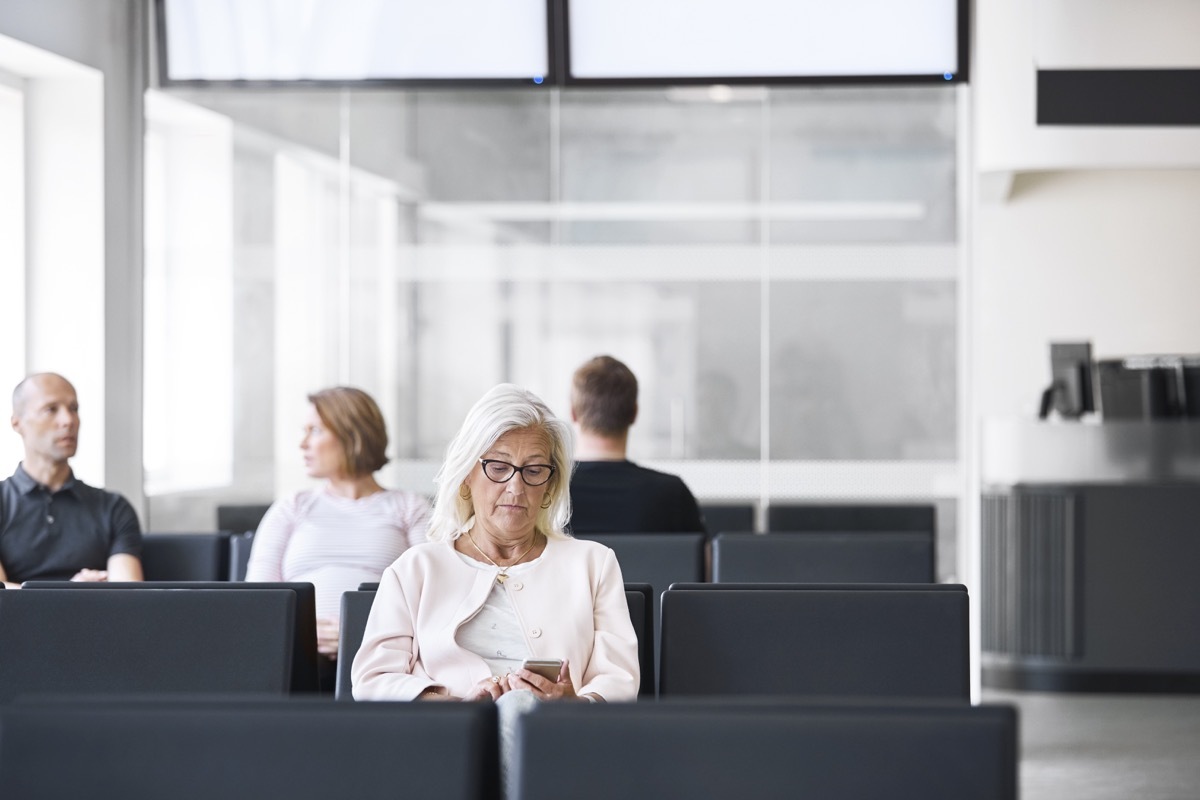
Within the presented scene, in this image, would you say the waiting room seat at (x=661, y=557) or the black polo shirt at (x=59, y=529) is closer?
the waiting room seat at (x=661, y=557)

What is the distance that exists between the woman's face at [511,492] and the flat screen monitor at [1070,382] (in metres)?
4.94

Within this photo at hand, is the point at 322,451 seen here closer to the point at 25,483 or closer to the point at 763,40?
the point at 25,483

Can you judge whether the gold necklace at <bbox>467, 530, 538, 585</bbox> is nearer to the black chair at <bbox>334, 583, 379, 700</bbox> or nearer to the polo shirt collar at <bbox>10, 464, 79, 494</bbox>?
the black chair at <bbox>334, 583, 379, 700</bbox>

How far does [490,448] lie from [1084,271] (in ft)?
19.1

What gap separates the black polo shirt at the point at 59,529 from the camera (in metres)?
4.16

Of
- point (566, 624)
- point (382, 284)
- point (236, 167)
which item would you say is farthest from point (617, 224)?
point (566, 624)

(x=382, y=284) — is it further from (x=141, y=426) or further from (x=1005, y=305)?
(x=1005, y=305)

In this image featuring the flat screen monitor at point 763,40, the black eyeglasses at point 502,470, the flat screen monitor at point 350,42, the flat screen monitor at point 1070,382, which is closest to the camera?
the black eyeglasses at point 502,470

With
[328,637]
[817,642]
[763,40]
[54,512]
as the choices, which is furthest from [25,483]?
[763,40]

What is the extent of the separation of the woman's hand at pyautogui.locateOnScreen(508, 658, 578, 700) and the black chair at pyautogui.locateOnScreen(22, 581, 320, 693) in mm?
450

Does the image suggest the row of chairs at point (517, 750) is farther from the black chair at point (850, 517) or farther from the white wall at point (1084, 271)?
the white wall at point (1084, 271)

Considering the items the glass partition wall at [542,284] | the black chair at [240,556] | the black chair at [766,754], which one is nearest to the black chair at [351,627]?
the black chair at [766,754]

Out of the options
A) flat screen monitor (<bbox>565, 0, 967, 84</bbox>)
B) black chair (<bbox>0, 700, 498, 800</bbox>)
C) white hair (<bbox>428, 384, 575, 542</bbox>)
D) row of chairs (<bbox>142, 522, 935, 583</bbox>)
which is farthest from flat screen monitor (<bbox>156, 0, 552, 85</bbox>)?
black chair (<bbox>0, 700, 498, 800</bbox>)

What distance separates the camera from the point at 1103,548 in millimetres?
6527
